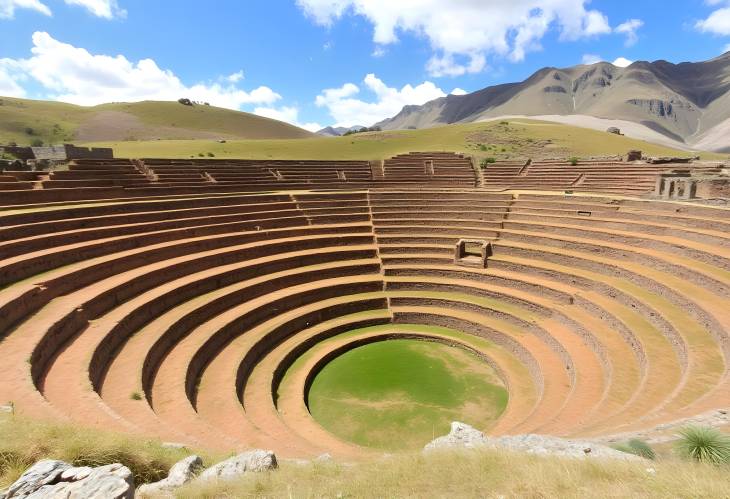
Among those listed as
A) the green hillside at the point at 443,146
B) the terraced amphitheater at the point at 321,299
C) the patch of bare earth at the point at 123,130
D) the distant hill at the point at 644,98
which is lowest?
the terraced amphitheater at the point at 321,299

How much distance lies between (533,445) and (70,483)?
510cm

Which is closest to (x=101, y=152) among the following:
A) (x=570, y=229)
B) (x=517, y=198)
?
(x=517, y=198)

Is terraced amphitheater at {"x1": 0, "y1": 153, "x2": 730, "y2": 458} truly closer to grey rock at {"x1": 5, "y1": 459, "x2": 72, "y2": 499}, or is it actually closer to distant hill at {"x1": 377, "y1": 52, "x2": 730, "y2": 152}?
grey rock at {"x1": 5, "y1": 459, "x2": 72, "y2": 499}

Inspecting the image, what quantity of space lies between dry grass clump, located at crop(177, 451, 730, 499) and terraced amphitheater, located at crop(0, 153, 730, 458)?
2.88 m

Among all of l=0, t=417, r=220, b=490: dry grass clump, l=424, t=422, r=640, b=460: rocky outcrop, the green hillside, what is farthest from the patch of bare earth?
l=424, t=422, r=640, b=460: rocky outcrop

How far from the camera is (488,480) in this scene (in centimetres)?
400

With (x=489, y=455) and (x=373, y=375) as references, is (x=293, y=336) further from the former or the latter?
(x=489, y=455)

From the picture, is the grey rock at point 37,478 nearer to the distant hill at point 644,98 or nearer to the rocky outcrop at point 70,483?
the rocky outcrop at point 70,483

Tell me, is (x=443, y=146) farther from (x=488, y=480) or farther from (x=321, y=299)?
(x=488, y=480)

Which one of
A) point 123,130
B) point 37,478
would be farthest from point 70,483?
point 123,130

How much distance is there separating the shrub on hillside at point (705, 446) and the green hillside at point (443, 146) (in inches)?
1394

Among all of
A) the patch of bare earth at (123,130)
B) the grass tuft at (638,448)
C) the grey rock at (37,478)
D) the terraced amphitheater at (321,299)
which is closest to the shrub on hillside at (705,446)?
the grass tuft at (638,448)

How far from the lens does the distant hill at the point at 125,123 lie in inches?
2899

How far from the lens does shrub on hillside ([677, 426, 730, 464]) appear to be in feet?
14.0
